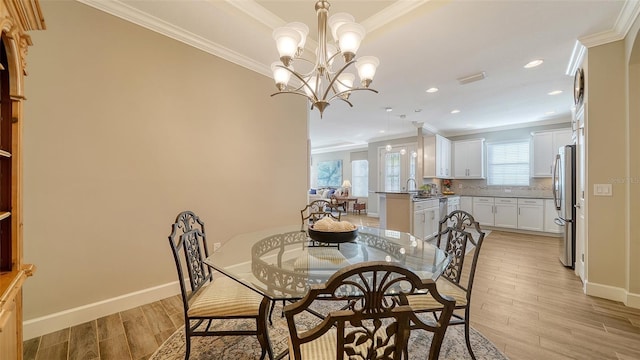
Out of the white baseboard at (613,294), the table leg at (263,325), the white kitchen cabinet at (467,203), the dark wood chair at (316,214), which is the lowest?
the white baseboard at (613,294)

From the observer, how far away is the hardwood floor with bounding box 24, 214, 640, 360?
5.53 feet

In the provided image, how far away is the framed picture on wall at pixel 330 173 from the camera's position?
34.2 feet

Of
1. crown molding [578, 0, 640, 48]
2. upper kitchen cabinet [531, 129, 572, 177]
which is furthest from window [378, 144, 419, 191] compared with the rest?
crown molding [578, 0, 640, 48]

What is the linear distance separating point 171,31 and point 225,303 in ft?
8.17

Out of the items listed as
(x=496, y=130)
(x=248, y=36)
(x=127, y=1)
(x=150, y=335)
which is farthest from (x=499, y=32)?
(x=496, y=130)

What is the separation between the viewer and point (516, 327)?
6.54ft

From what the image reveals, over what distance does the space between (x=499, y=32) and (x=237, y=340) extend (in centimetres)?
351

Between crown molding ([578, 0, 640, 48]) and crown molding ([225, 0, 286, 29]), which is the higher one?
crown molding ([225, 0, 286, 29])

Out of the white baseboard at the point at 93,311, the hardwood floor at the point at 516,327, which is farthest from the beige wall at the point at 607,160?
the white baseboard at the point at 93,311

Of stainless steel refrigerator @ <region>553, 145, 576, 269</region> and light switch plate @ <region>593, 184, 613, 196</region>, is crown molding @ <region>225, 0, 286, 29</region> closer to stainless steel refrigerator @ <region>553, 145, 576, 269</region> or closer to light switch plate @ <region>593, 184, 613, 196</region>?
light switch plate @ <region>593, 184, 613, 196</region>

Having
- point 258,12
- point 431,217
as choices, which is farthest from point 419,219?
point 258,12

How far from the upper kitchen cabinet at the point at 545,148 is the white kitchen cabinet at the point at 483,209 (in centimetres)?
111

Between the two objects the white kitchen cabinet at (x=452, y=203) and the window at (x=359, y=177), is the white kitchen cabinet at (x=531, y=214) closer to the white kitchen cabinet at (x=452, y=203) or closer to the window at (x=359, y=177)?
the white kitchen cabinet at (x=452, y=203)

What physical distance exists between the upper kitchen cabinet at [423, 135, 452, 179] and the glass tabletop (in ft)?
14.2
